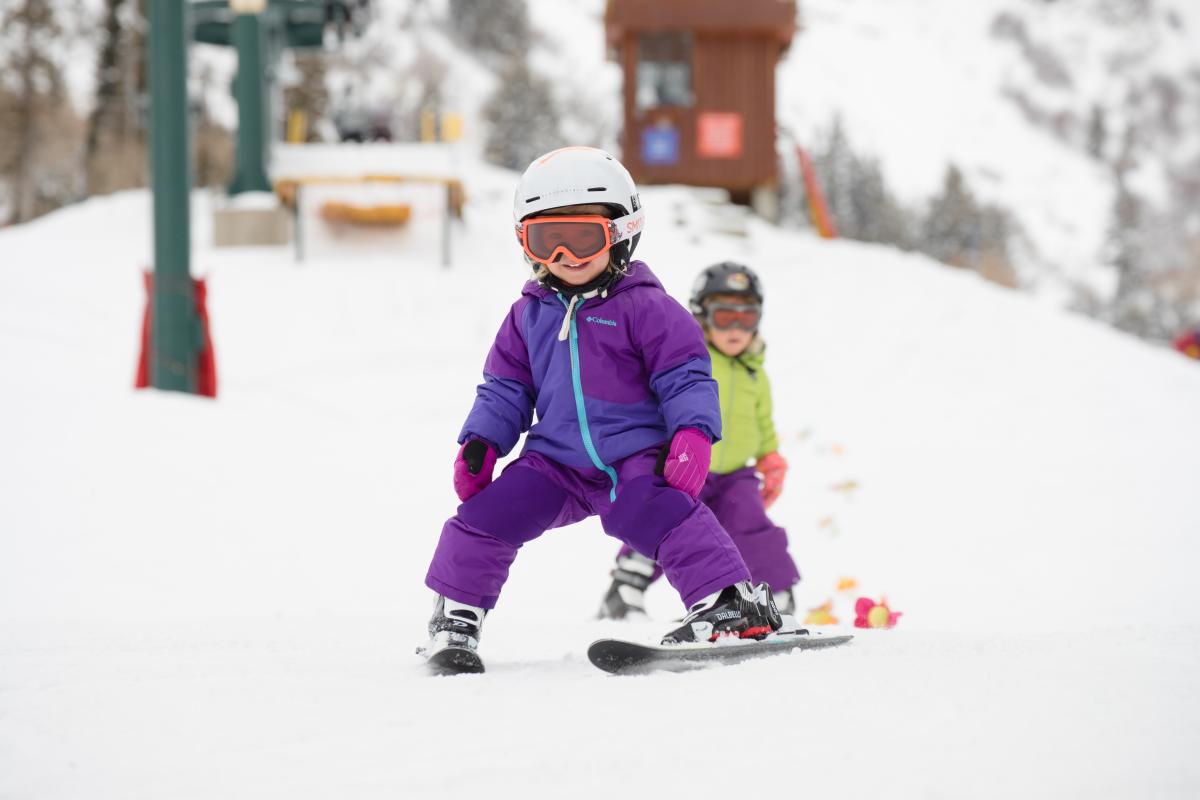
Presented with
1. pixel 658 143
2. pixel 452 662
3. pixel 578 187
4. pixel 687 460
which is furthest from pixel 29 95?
pixel 687 460

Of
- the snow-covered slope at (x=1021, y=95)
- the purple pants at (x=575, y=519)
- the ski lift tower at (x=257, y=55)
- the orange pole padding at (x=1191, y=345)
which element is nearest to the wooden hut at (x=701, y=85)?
the ski lift tower at (x=257, y=55)

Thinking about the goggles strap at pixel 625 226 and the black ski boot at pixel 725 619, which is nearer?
the black ski boot at pixel 725 619

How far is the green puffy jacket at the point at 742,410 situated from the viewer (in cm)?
439

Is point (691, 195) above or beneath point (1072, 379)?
above

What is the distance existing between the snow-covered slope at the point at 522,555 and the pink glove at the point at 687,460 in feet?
1.79

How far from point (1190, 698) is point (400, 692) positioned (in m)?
1.73

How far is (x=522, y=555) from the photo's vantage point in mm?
5988

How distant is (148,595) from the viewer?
Answer: 4496 mm

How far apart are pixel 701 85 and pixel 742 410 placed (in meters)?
17.8

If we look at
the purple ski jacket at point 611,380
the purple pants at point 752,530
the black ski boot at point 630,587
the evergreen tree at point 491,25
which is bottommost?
the black ski boot at point 630,587

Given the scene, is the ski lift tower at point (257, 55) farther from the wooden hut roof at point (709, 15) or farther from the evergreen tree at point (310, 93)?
the evergreen tree at point (310, 93)

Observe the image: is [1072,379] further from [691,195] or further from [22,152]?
[22,152]

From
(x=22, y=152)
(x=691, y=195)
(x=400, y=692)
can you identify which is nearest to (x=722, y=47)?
(x=691, y=195)

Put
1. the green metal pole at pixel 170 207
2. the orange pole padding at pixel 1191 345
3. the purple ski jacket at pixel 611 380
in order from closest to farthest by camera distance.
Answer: the purple ski jacket at pixel 611 380 < the green metal pole at pixel 170 207 < the orange pole padding at pixel 1191 345
